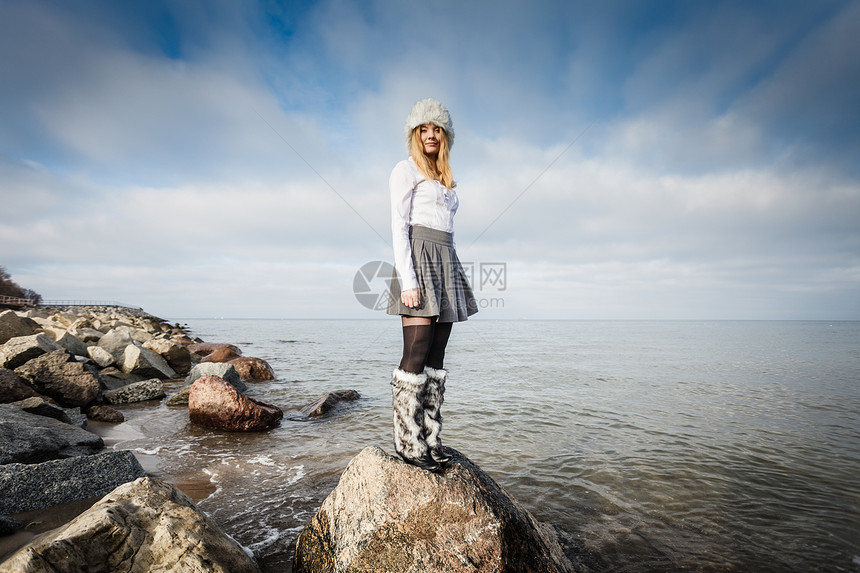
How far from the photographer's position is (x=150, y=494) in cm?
272

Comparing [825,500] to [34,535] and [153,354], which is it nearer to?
[34,535]

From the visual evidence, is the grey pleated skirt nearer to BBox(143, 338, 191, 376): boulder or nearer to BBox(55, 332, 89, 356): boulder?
BBox(55, 332, 89, 356): boulder

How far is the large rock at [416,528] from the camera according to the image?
2771mm

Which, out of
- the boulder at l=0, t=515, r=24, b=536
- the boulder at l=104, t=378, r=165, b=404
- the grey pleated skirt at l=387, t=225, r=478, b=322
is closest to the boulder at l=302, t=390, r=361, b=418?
the boulder at l=104, t=378, r=165, b=404

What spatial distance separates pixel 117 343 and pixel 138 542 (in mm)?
12006

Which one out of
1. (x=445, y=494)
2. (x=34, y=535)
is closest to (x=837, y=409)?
(x=445, y=494)

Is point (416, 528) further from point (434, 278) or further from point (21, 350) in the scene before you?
point (21, 350)

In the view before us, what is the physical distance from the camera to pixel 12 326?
9.91 meters

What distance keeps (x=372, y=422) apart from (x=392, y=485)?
561 centimetres

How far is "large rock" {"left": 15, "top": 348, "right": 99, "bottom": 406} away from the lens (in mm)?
7332

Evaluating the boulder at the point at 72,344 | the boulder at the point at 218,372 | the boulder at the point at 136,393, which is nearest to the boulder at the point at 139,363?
the boulder at the point at 72,344

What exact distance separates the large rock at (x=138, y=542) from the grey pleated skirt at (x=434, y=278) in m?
1.87

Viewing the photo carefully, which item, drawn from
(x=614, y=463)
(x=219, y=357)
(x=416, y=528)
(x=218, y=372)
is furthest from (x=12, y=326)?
(x=614, y=463)

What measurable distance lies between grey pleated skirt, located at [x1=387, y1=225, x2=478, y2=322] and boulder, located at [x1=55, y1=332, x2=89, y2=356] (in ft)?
38.7
